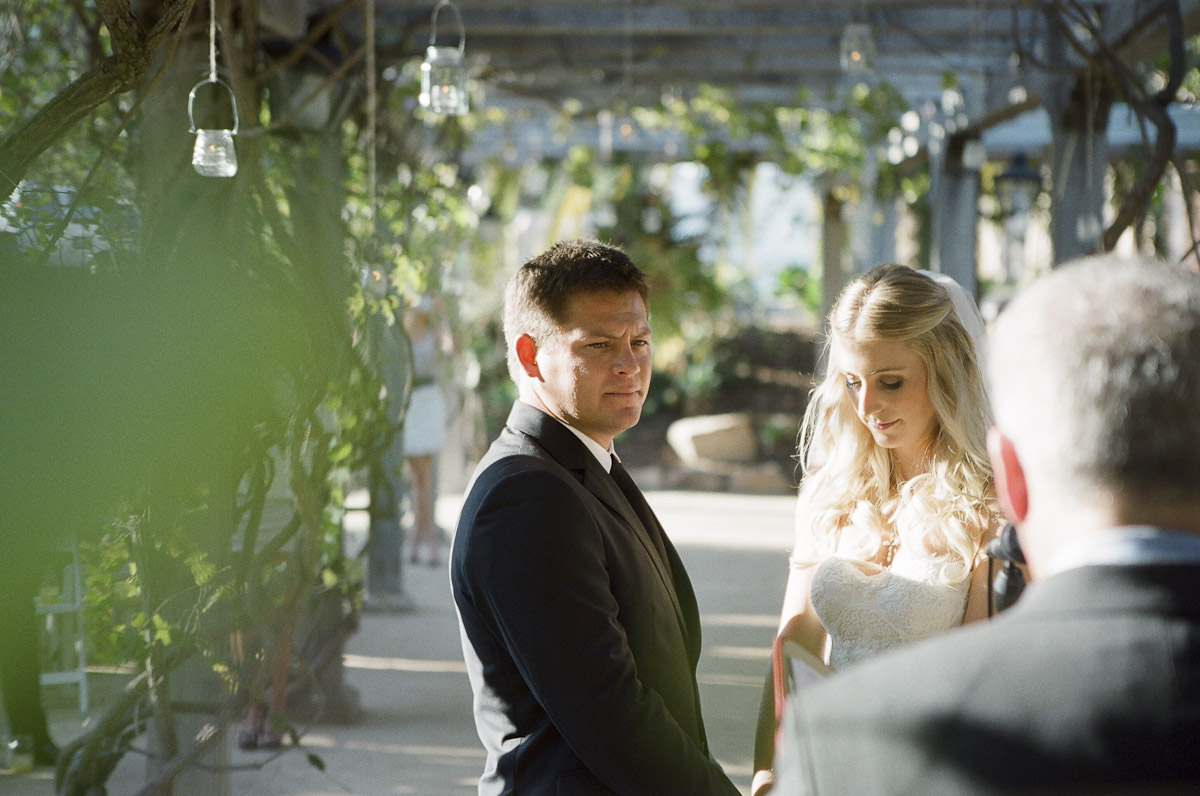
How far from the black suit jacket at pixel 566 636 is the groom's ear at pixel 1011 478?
0.75m

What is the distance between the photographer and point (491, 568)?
5.35ft

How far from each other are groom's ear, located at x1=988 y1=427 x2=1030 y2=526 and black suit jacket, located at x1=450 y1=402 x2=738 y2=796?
75 centimetres

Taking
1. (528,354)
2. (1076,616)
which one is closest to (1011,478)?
(1076,616)

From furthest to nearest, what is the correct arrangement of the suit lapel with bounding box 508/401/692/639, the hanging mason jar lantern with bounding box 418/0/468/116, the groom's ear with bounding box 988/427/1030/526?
the hanging mason jar lantern with bounding box 418/0/468/116 → the suit lapel with bounding box 508/401/692/639 → the groom's ear with bounding box 988/427/1030/526

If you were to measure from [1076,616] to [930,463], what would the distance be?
143 cm

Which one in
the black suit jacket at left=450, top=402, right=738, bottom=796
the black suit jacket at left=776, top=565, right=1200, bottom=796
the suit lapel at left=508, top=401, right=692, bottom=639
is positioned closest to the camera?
the black suit jacket at left=776, top=565, right=1200, bottom=796

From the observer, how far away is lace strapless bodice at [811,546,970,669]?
2164 millimetres

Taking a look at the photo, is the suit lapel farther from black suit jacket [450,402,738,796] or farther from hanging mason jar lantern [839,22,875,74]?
hanging mason jar lantern [839,22,875,74]

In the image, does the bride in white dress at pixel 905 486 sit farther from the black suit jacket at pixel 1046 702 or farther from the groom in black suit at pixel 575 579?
the black suit jacket at pixel 1046 702

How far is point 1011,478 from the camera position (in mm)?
981

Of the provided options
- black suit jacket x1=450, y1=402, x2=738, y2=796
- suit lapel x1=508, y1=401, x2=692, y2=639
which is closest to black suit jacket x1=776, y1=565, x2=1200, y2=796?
black suit jacket x1=450, y1=402, x2=738, y2=796

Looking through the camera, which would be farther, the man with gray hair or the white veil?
the white veil

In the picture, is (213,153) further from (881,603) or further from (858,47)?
(858,47)

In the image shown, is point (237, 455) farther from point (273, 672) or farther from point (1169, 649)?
point (1169, 649)
